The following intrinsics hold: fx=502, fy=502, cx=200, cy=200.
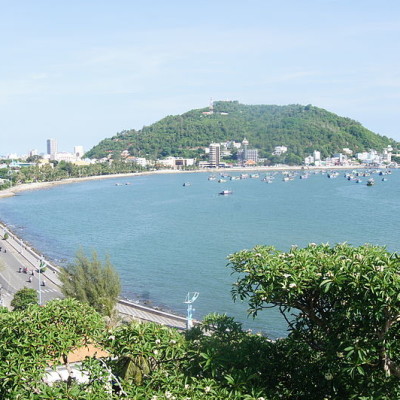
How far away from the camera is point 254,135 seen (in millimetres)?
109375

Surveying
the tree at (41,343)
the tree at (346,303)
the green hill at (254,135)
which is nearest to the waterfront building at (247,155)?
the green hill at (254,135)

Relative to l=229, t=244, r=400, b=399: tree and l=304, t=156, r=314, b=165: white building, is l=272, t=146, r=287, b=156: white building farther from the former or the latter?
l=229, t=244, r=400, b=399: tree

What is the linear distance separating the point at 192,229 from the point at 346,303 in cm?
2216

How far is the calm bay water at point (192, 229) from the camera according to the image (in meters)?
14.8

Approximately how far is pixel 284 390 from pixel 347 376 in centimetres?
49

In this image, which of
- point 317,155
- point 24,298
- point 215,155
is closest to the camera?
point 24,298

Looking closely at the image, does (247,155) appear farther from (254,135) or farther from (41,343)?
(41,343)

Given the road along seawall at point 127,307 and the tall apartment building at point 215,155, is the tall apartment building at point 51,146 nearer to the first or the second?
the tall apartment building at point 215,155

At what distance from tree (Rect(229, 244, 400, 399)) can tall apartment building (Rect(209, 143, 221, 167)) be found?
281ft

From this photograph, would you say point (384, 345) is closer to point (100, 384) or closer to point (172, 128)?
point (100, 384)

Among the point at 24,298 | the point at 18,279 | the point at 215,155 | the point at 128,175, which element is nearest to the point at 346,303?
the point at 24,298

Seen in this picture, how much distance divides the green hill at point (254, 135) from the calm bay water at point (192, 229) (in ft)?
179

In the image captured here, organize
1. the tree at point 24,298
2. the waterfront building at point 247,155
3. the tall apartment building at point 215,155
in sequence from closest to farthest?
the tree at point 24,298
the tall apartment building at point 215,155
the waterfront building at point 247,155

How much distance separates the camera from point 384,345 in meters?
2.90
